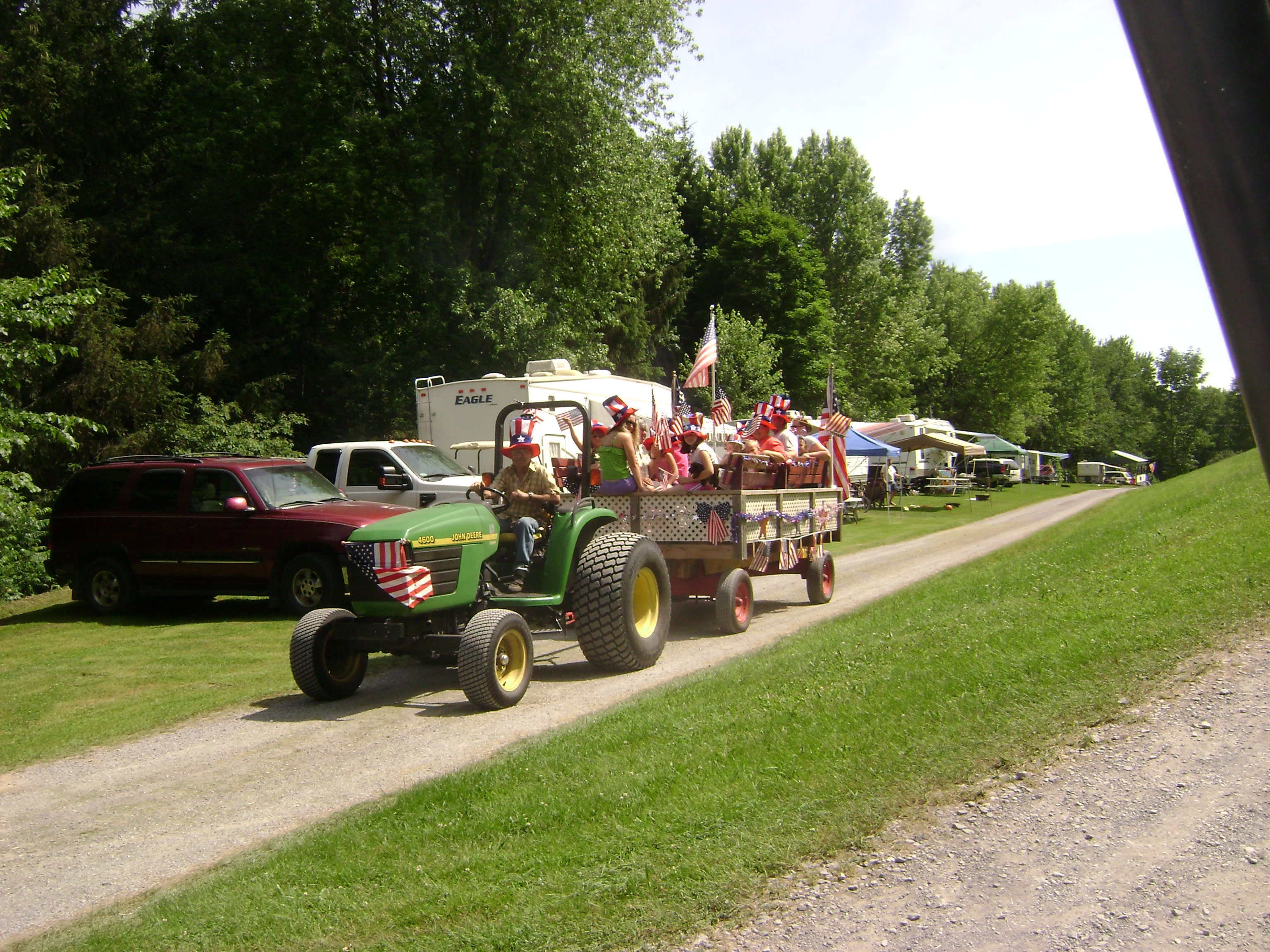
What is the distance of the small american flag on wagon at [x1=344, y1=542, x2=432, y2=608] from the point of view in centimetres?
753

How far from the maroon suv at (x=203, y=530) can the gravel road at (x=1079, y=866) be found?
29.1 ft

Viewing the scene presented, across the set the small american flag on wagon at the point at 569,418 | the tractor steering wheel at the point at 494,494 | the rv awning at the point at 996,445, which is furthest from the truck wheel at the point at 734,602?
the rv awning at the point at 996,445

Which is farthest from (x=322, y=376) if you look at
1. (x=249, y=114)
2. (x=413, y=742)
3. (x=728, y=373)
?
(x=413, y=742)

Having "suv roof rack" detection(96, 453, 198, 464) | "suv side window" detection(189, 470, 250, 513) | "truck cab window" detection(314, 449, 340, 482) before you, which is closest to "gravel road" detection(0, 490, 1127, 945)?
"suv side window" detection(189, 470, 250, 513)

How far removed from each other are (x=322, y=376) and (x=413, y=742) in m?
23.7

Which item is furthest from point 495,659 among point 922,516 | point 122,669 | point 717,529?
point 922,516

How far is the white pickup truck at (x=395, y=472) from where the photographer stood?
1521 centimetres

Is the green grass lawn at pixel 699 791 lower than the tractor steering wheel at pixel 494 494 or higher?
lower

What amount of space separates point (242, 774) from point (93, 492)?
908cm

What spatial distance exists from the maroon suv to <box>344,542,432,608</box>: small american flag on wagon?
178 inches

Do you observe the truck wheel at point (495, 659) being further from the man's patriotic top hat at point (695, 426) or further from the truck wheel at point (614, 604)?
the man's patriotic top hat at point (695, 426)

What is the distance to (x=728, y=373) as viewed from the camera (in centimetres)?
3759

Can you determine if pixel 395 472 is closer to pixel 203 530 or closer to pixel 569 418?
pixel 203 530

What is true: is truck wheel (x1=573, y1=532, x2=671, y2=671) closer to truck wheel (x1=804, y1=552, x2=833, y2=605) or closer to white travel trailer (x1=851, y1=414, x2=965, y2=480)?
truck wheel (x1=804, y1=552, x2=833, y2=605)
